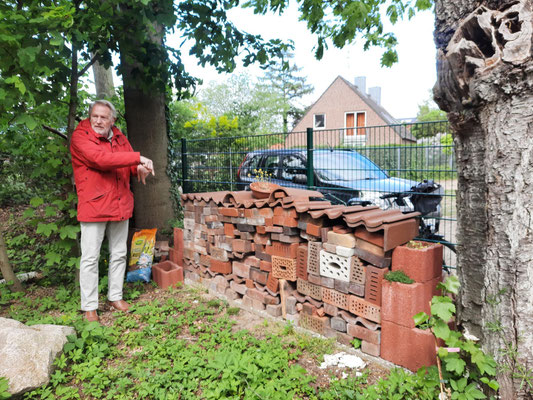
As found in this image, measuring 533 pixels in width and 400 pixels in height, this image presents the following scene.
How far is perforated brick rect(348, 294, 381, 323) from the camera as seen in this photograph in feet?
8.23

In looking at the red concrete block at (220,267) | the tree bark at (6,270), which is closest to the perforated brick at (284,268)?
the red concrete block at (220,267)

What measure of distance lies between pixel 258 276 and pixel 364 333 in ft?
3.88

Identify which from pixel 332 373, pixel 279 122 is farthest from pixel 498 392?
pixel 279 122

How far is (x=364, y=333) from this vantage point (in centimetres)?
258

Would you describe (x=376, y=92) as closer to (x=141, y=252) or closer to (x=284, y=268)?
(x=141, y=252)

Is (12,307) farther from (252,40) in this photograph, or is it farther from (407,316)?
(252,40)

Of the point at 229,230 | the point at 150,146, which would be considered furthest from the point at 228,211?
the point at 150,146

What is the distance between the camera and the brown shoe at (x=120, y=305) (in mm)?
A: 3527

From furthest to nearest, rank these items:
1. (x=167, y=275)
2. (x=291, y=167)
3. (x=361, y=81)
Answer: (x=361, y=81), (x=291, y=167), (x=167, y=275)

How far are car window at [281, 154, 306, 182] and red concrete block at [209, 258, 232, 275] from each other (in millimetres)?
1963

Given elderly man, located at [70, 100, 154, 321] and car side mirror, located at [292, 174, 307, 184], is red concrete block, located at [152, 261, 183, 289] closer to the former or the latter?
elderly man, located at [70, 100, 154, 321]

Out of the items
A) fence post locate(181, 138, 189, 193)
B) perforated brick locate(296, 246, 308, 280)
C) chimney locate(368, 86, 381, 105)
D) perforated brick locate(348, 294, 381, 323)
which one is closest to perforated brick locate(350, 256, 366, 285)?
perforated brick locate(348, 294, 381, 323)

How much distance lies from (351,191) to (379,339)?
8.08ft

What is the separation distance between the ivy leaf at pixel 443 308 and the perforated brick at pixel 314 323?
1.12 meters
